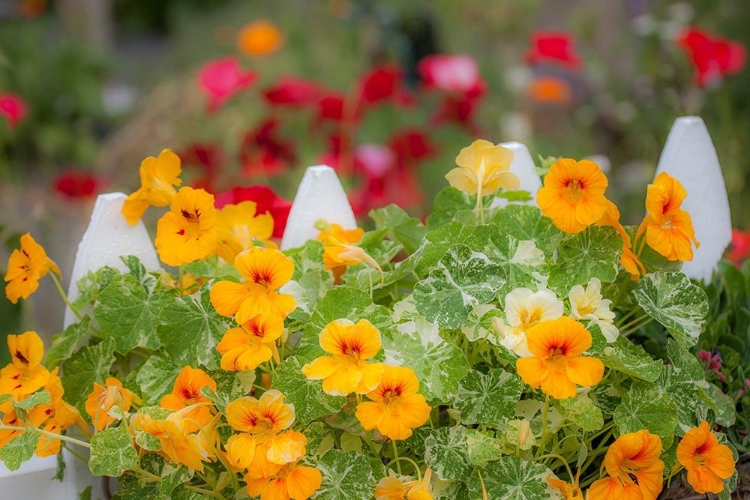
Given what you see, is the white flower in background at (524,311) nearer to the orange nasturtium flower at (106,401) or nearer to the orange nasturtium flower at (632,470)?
the orange nasturtium flower at (632,470)

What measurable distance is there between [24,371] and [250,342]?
21 centimetres

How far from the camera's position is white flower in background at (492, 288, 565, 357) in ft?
1.90

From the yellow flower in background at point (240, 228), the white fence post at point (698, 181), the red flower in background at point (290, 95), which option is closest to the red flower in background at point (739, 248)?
the white fence post at point (698, 181)

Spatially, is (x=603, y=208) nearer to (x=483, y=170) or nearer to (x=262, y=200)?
(x=483, y=170)

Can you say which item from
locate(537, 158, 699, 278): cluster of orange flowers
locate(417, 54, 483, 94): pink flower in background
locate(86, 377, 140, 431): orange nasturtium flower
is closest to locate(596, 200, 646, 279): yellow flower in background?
locate(537, 158, 699, 278): cluster of orange flowers

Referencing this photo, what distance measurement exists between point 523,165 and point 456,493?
346mm

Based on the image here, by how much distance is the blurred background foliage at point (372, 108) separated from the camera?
234 centimetres

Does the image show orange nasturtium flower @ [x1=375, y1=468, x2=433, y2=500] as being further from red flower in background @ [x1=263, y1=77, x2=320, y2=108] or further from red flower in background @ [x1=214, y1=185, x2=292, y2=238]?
red flower in background @ [x1=263, y1=77, x2=320, y2=108]

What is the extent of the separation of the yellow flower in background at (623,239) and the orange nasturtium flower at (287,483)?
0.28m

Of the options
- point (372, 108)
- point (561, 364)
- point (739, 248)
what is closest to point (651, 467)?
point (561, 364)

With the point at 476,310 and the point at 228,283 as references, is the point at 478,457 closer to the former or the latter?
the point at 476,310

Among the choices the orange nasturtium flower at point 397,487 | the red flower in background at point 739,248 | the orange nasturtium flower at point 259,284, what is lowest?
the red flower in background at point 739,248

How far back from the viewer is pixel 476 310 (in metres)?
0.61

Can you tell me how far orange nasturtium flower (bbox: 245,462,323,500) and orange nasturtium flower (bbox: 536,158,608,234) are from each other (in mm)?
254
